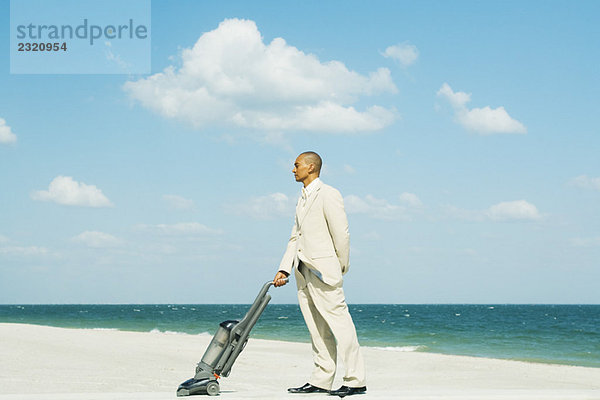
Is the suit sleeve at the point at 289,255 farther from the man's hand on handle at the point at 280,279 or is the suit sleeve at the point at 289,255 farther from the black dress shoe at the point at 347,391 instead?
the black dress shoe at the point at 347,391

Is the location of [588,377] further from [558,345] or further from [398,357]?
[558,345]

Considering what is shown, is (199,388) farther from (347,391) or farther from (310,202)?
(310,202)

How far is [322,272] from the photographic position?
5445mm

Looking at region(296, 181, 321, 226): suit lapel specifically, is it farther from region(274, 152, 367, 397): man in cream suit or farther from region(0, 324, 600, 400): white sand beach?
region(0, 324, 600, 400): white sand beach

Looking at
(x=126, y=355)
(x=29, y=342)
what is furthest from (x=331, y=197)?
(x=29, y=342)

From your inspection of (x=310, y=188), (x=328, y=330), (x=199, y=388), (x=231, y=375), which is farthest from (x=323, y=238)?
(x=231, y=375)

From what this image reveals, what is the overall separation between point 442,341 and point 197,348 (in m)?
18.9

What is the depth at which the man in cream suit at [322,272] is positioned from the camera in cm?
545

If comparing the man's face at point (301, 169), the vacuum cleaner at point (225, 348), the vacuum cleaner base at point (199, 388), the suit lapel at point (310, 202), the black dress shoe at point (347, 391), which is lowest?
the black dress shoe at point (347, 391)

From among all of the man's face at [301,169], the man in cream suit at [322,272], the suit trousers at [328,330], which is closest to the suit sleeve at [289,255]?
the man in cream suit at [322,272]

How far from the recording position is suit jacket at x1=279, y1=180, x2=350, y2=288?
5.48 m

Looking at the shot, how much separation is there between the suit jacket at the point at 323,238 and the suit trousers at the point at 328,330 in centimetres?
12

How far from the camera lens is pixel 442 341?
34.6 metres

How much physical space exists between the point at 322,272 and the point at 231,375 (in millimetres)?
7828
